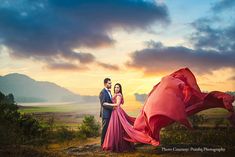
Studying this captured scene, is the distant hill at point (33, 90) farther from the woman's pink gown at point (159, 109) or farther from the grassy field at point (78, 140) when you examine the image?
the woman's pink gown at point (159, 109)

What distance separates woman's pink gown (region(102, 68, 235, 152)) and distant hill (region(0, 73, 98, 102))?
448 cm

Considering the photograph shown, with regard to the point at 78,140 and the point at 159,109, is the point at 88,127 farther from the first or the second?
the point at 159,109

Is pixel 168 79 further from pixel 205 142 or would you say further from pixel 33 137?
pixel 33 137

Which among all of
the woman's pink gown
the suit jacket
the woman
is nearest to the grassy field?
the woman

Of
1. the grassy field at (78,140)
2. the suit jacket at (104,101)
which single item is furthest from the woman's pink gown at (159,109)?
the grassy field at (78,140)

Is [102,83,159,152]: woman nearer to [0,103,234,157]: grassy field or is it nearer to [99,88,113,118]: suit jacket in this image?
[99,88,113,118]: suit jacket

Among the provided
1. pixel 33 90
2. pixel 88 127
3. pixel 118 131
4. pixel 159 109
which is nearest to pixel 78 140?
pixel 88 127

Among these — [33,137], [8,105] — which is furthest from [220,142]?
[8,105]

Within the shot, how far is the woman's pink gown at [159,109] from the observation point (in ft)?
27.0

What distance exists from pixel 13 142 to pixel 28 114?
6.60 ft

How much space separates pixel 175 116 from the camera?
7.88 m

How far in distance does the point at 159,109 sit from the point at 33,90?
311 inches

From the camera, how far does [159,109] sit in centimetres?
816

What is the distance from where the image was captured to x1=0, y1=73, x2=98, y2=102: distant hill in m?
13.7
